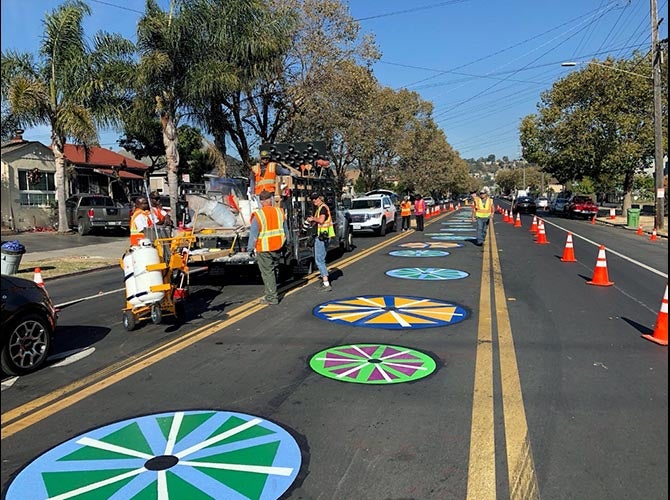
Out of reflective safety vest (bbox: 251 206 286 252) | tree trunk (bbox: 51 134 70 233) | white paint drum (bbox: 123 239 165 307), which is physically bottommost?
white paint drum (bbox: 123 239 165 307)

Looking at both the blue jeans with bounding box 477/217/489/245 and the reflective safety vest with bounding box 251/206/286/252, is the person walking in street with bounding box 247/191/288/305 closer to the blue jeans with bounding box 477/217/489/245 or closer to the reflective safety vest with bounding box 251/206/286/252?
the reflective safety vest with bounding box 251/206/286/252

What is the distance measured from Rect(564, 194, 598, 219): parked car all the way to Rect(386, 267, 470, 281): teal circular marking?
94.4ft

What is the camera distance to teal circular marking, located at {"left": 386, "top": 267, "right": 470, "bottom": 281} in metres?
11.3

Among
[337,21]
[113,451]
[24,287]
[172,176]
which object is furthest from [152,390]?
[337,21]

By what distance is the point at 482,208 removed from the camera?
16.6 meters

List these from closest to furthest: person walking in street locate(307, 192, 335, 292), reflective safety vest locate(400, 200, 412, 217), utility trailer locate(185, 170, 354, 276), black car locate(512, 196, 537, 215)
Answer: person walking in street locate(307, 192, 335, 292)
utility trailer locate(185, 170, 354, 276)
reflective safety vest locate(400, 200, 412, 217)
black car locate(512, 196, 537, 215)

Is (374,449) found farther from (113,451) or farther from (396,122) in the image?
(396,122)

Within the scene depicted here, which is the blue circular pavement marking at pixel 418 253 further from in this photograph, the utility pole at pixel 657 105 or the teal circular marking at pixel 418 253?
the utility pole at pixel 657 105

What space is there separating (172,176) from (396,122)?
29633 mm

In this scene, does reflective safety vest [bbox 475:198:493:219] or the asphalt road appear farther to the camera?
reflective safety vest [bbox 475:198:493:219]

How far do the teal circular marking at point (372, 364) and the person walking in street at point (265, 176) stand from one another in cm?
433

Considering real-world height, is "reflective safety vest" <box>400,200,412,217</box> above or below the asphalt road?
above

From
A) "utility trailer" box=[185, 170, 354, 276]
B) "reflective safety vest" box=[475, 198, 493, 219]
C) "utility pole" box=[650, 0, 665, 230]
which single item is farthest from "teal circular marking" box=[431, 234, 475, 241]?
"utility trailer" box=[185, 170, 354, 276]

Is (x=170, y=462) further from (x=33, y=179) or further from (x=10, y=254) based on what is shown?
(x=33, y=179)
